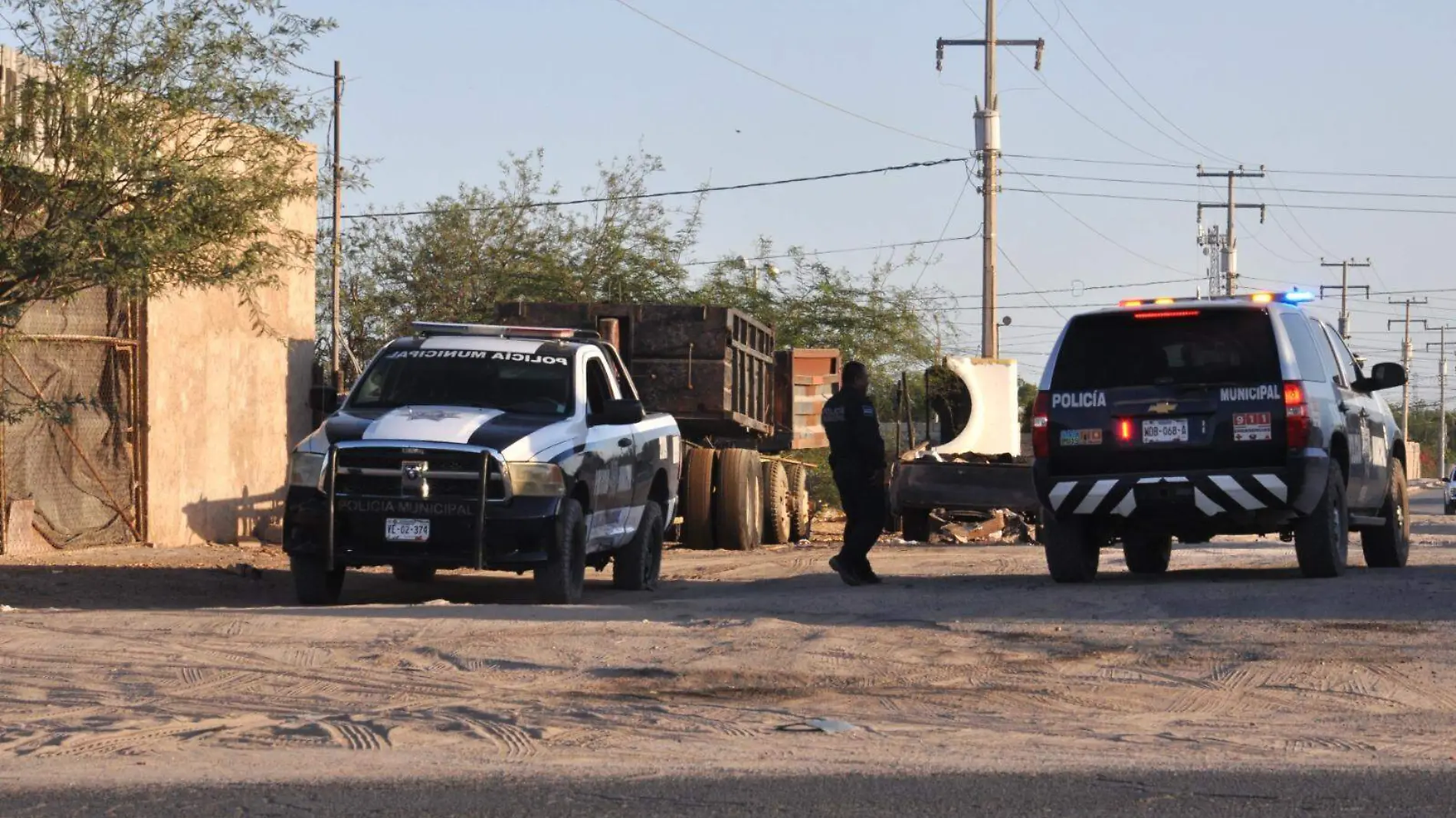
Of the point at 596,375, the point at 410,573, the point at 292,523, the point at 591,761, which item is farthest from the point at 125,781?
the point at 410,573

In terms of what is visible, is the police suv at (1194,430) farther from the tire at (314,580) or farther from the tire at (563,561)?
the tire at (314,580)

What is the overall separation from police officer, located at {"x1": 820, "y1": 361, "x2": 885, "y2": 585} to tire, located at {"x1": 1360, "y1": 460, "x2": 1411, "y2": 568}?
4.33 meters

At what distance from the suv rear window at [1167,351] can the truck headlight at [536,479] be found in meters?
3.48

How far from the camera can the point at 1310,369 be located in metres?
12.9

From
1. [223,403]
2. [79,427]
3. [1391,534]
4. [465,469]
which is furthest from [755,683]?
[223,403]

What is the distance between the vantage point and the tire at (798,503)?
80.8 feet

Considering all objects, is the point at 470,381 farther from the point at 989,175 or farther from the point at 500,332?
the point at 989,175

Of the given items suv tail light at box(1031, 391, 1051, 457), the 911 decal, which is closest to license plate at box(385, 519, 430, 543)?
suv tail light at box(1031, 391, 1051, 457)

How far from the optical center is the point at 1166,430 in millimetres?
12609

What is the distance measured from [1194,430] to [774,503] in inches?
435

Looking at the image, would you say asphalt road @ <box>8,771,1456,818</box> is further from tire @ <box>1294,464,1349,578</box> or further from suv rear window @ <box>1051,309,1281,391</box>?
tire @ <box>1294,464,1349,578</box>

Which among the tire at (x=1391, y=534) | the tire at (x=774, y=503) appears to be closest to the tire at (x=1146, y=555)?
the tire at (x=1391, y=534)

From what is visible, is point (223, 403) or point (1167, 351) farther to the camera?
point (223, 403)

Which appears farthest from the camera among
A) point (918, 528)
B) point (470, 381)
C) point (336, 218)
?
point (336, 218)
